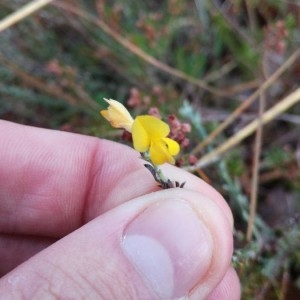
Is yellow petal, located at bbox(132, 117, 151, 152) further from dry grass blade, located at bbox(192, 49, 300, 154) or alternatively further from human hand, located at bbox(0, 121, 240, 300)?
dry grass blade, located at bbox(192, 49, 300, 154)

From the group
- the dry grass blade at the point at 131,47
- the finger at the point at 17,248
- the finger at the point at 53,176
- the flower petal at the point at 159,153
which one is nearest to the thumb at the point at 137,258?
the flower petal at the point at 159,153

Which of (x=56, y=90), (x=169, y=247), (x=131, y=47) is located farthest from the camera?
(x=56, y=90)

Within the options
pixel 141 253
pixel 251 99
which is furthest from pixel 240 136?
pixel 141 253

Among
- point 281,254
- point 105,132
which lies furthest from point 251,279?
point 105,132

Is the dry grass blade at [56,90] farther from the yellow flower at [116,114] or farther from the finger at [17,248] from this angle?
the yellow flower at [116,114]

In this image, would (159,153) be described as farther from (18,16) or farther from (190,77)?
(190,77)

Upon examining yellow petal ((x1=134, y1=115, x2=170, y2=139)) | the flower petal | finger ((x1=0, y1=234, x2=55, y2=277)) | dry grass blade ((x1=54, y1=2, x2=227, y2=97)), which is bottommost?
finger ((x1=0, y1=234, x2=55, y2=277))

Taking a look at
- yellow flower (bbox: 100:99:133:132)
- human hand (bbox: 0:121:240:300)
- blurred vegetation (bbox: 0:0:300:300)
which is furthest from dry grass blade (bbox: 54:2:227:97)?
yellow flower (bbox: 100:99:133:132)
